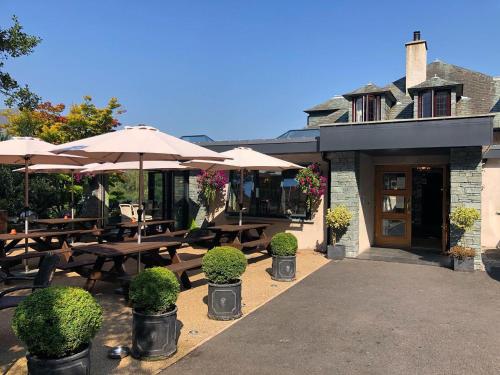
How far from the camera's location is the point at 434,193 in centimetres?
1605

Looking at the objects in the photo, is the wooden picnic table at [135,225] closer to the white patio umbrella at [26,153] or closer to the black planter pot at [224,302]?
the white patio umbrella at [26,153]

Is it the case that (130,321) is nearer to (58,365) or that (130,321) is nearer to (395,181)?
(58,365)

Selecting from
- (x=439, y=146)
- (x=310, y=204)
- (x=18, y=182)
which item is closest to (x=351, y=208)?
(x=310, y=204)

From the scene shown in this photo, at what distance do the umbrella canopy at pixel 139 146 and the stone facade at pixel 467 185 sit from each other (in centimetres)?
545

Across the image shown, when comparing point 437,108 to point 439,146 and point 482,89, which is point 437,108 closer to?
point 482,89

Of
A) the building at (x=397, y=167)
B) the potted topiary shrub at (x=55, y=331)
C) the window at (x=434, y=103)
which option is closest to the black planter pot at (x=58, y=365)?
the potted topiary shrub at (x=55, y=331)

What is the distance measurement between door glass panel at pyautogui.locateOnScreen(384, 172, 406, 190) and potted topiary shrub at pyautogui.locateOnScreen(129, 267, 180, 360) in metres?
9.13

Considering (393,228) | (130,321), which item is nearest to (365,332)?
(130,321)

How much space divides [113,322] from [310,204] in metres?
6.95

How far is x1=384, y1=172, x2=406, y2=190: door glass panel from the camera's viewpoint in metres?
11.7

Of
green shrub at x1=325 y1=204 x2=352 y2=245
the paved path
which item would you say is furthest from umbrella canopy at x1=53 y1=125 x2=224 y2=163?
green shrub at x1=325 y1=204 x2=352 y2=245

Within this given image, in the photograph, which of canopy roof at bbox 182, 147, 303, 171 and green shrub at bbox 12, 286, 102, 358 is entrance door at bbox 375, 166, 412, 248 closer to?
canopy roof at bbox 182, 147, 303, 171

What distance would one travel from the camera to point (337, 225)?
9.94 meters

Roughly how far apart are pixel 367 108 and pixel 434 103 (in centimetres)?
216
